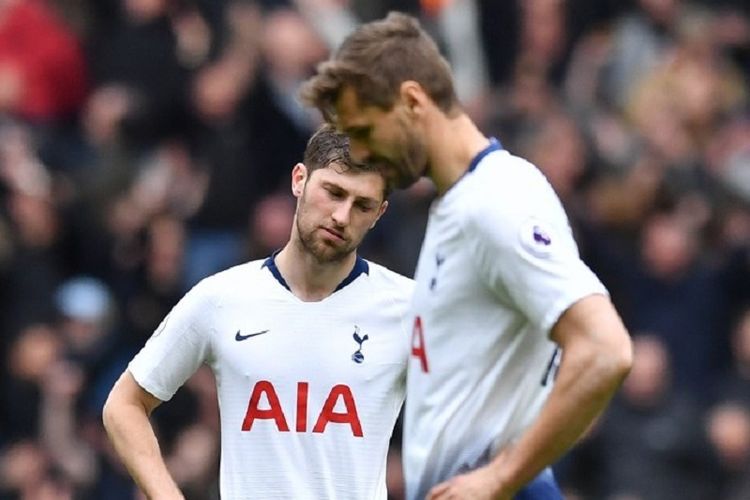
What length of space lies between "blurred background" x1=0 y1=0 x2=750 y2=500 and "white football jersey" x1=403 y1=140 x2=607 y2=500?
517 centimetres

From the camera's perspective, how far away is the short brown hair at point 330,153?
5910 millimetres

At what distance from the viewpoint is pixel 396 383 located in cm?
607

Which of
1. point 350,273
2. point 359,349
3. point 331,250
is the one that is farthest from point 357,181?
point 359,349

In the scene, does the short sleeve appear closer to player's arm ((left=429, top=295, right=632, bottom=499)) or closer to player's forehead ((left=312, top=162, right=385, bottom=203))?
player's forehead ((left=312, top=162, right=385, bottom=203))

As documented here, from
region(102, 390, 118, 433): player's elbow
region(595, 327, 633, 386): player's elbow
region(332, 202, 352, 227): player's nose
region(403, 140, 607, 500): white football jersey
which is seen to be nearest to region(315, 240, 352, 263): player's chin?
region(332, 202, 352, 227): player's nose

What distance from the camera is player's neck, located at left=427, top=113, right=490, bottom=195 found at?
5074 mm

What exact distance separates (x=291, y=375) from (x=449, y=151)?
118cm

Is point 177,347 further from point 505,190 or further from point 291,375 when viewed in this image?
point 505,190

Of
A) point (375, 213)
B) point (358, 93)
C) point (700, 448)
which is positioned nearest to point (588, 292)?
point (358, 93)

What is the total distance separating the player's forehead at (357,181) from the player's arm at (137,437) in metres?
0.87

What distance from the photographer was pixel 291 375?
5988mm

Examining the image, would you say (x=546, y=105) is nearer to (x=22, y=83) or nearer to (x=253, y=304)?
(x=22, y=83)

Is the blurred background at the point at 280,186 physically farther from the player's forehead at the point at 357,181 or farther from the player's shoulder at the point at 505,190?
the player's shoulder at the point at 505,190

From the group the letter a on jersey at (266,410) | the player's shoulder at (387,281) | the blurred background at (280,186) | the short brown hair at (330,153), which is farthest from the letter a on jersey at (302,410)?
the blurred background at (280,186)
